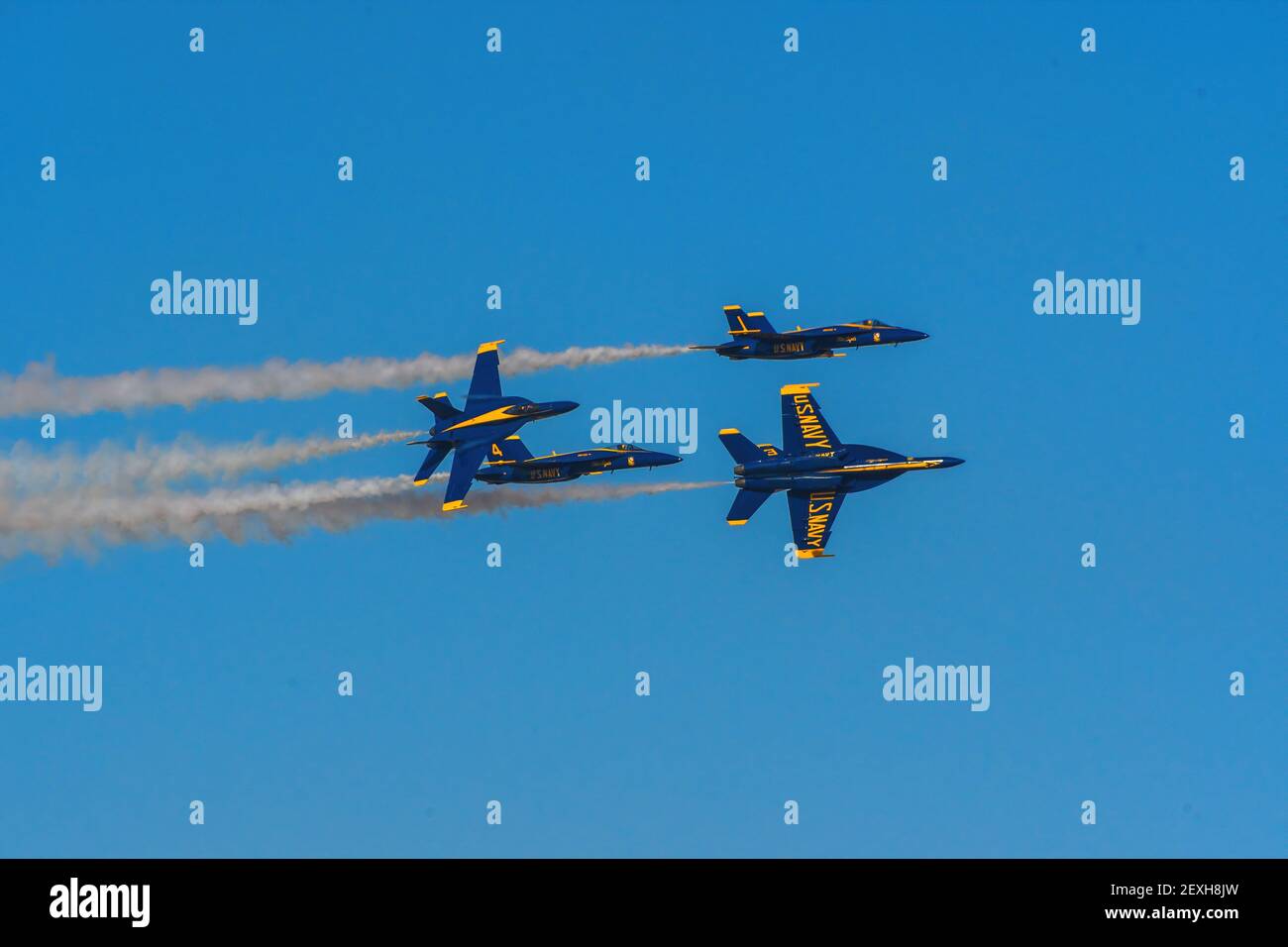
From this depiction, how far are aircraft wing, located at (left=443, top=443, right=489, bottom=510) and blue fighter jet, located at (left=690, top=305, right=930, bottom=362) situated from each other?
37.9 feet

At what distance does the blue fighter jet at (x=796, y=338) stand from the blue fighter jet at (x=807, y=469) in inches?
143

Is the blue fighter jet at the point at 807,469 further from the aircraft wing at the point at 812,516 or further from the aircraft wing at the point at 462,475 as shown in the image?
the aircraft wing at the point at 462,475

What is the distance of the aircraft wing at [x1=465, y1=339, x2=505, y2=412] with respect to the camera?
104562mm

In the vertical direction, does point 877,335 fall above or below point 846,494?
above

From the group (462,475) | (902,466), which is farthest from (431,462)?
(902,466)

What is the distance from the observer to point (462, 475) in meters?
103

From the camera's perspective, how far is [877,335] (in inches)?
4274

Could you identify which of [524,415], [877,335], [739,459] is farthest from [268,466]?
[877,335]

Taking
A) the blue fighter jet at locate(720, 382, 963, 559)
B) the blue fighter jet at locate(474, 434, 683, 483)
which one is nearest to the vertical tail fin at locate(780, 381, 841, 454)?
the blue fighter jet at locate(720, 382, 963, 559)

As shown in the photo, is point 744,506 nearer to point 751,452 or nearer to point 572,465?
point 751,452

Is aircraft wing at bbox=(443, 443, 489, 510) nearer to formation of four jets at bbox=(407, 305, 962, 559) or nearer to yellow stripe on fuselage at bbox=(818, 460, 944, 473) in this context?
formation of four jets at bbox=(407, 305, 962, 559)

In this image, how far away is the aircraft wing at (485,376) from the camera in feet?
343

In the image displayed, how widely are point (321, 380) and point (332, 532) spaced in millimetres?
6791

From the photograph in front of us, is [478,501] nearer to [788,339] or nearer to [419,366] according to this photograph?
[419,366]
